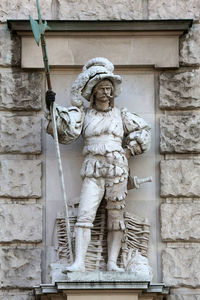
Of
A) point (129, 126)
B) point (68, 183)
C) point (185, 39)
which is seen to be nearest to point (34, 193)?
point (68, 183)

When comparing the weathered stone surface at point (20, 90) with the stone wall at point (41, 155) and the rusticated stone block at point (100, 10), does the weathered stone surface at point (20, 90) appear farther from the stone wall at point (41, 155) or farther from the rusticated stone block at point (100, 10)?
the rusticated stone block at point (100, 10)

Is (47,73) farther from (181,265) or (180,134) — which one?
(181,265)

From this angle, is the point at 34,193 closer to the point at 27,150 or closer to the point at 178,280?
the point at 27,150

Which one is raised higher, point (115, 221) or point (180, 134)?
point (180, 134)

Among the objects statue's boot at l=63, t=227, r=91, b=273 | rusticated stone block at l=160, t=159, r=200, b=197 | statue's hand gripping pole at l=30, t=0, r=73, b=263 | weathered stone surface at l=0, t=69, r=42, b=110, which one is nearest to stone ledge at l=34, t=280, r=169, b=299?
statue's boot at l=63, t=227, r=91, b=273

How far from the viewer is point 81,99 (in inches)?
437

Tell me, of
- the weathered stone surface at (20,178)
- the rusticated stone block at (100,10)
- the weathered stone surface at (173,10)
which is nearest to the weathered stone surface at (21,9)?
the rusticated stone block at (100,10)

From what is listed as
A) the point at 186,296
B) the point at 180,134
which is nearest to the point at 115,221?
the point at 186,296

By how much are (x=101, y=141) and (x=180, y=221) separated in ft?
3.15

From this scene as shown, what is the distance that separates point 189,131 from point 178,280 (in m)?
1.29

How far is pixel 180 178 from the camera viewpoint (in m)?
11.1

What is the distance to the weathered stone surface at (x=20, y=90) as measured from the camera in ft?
37.0

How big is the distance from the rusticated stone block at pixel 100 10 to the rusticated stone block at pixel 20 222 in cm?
174

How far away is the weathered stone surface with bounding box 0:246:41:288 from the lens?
1086cm
